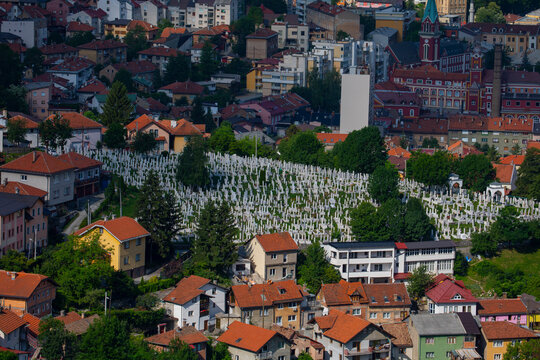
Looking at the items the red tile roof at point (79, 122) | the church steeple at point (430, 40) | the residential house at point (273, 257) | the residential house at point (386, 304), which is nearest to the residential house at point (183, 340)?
the residential house at point (273, 257)

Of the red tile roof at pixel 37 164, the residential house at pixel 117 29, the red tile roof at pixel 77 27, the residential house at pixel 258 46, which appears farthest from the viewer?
the residential house at pixel 117 29

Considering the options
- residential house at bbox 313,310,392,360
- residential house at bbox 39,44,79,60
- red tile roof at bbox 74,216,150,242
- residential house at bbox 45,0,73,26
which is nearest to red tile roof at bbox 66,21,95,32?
residential house at bbox 45,0,73,26

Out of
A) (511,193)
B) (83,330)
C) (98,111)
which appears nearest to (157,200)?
(83,330)

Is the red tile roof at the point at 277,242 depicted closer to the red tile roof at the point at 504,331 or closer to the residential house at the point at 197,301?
the residential house at the point at 197,301

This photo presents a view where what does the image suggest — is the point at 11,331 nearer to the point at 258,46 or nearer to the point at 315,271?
the point at 315,271

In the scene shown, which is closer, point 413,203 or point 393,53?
point 413,203

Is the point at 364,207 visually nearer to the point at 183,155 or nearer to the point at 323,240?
the point at 323,240

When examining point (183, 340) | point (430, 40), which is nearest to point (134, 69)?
point (430, 40)
